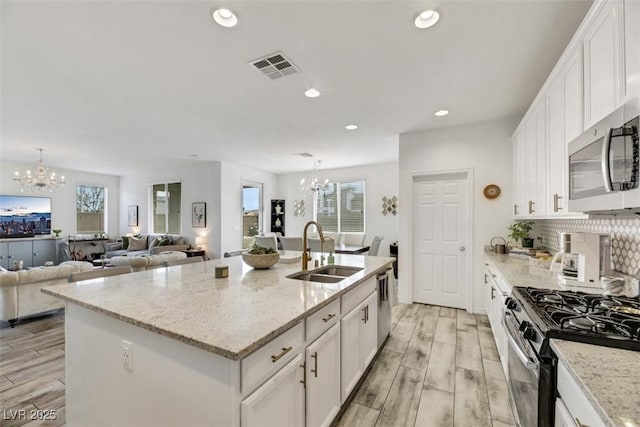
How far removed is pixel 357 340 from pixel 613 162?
1842 millimetres

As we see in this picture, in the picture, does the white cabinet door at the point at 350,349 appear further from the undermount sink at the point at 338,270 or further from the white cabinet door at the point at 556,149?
the white cabinet door at the point at 556,149

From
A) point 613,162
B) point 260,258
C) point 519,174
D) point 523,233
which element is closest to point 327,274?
point 260,258

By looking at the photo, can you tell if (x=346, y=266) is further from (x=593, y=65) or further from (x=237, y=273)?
(x=593, y=65)

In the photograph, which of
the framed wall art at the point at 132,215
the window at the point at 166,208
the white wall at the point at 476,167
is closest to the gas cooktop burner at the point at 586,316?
the white wall at the point at 476,167

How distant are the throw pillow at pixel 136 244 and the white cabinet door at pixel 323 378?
7.77m

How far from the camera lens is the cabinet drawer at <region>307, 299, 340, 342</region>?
150 centimetres

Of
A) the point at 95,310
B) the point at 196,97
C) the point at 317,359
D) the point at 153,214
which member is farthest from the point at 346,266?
the point at 153,214

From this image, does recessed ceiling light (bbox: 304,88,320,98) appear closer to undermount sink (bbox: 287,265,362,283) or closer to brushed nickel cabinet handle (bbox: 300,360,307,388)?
undermount sink (bbox: 287,265,362,283)

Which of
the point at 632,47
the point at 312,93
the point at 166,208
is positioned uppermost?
the point at 312,93

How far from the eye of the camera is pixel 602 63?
58.6 inches

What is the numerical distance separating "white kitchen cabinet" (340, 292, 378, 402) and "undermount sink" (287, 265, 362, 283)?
11.4 inches

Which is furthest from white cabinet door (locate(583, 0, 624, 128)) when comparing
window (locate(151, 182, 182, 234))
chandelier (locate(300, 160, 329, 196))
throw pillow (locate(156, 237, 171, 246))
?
window (locate(151, 182, 182, 234))

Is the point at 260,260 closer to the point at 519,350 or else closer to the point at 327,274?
the point at 327,274

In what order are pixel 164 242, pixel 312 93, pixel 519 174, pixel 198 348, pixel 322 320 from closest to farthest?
pixel 198 348 → pixel 322 320 → pixel 312 93 → pixel 519 174 → pixel 164 242
